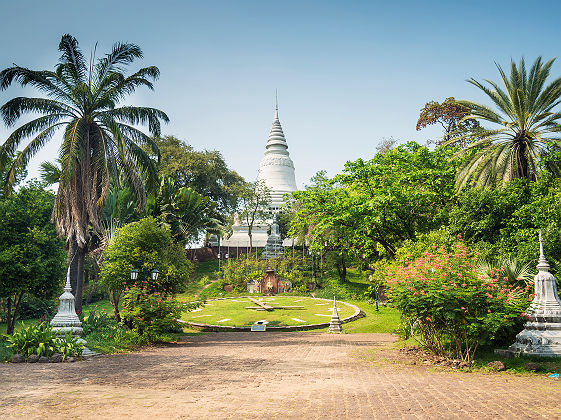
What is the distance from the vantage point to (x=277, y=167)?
58.1 metres

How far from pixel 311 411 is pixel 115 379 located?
4051 millimetres

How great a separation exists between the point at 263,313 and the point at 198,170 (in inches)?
992

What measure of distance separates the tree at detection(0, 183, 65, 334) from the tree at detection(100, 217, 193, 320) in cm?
459

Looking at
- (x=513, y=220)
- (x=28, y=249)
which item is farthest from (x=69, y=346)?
(x=513, y=220)

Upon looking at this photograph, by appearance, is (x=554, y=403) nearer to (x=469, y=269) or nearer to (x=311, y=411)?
(x=311, y=411)

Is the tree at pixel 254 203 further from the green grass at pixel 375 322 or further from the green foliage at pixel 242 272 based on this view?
the green grass at pixel 375 322

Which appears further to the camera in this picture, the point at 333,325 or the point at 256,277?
the point at 256,277

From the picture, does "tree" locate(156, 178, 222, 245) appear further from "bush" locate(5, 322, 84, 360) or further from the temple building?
the temple building

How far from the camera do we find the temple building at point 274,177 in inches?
1981

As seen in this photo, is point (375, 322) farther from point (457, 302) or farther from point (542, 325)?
point (457, 302)

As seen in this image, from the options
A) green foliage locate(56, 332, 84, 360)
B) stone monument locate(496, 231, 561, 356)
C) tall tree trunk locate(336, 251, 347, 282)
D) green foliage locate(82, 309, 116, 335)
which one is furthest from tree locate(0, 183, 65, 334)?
tall tree trunk locate(336, 251, 347, 282)

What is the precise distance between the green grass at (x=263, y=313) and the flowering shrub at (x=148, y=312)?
6934 millimetres

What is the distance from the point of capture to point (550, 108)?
14906mm

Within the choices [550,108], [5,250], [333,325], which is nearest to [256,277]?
[333,325]
